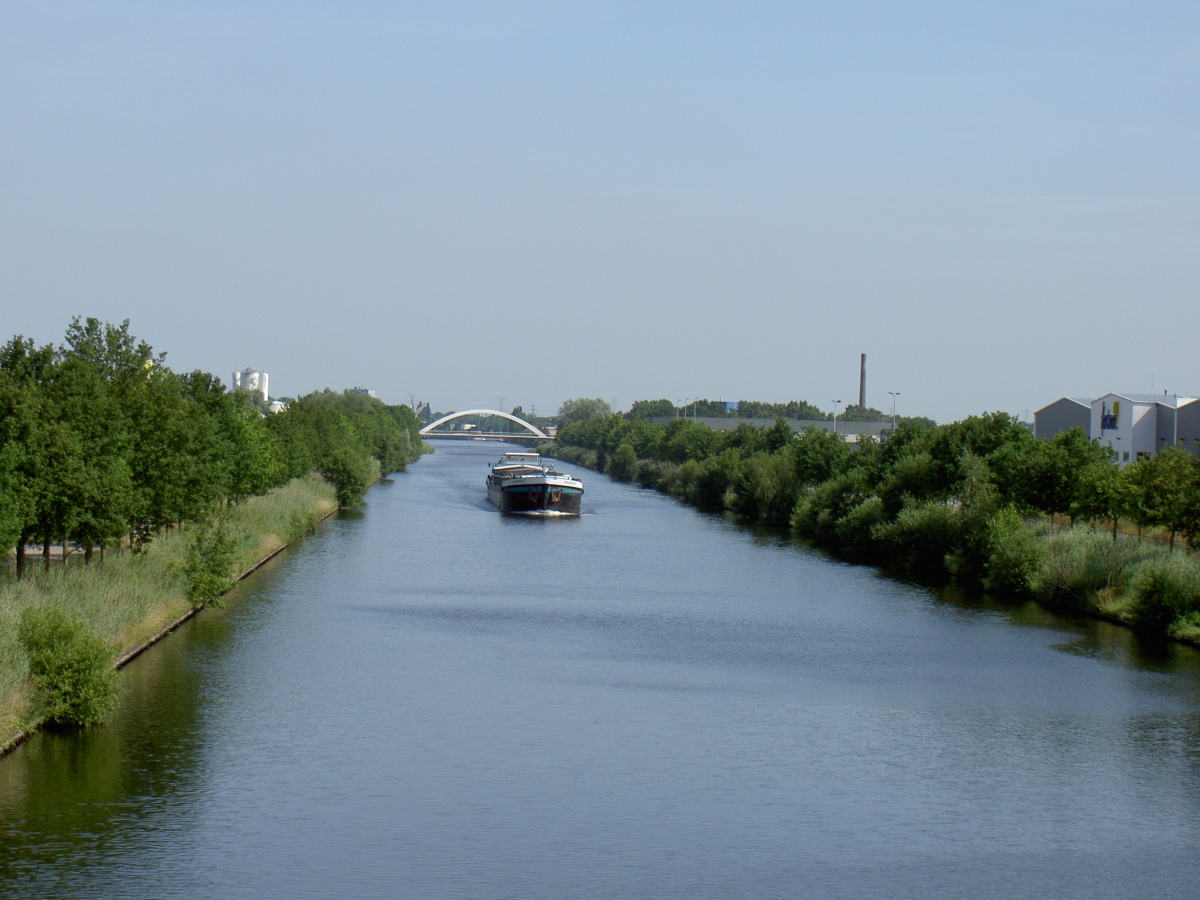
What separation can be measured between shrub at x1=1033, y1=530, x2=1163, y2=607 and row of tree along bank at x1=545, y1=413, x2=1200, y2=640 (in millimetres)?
35

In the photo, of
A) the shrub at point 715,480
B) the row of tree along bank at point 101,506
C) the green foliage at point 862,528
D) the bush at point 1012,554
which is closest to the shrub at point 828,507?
the green foliage at point 862,528

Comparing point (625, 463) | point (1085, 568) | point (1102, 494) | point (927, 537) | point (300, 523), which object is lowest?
point (300, 523)

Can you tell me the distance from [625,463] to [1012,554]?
240 ft

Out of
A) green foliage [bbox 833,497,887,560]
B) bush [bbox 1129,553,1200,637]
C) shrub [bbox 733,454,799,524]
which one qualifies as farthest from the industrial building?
bush [bbox 1129,553,1200,637]

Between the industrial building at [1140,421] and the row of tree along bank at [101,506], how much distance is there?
45.4m

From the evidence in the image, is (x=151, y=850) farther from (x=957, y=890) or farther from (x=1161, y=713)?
(x=1161, y=713)

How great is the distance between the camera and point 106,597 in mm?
22703

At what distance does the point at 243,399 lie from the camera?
44688mm

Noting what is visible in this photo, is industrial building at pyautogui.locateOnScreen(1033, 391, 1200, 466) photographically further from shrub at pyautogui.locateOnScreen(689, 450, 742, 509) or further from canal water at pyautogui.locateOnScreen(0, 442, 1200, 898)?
canal water at pyautogui.locateOnScreen(0, 442, 1200, 898)

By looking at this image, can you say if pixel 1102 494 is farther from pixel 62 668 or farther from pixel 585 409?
pixel 585 409

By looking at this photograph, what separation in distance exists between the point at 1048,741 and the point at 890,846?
595 cm

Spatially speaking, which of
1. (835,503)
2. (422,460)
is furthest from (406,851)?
(422,460)

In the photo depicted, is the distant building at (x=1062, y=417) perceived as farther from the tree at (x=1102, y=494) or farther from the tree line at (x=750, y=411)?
the tree line at (x=750, y=411)

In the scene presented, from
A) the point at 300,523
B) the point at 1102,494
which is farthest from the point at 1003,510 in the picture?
the point at 300,523
